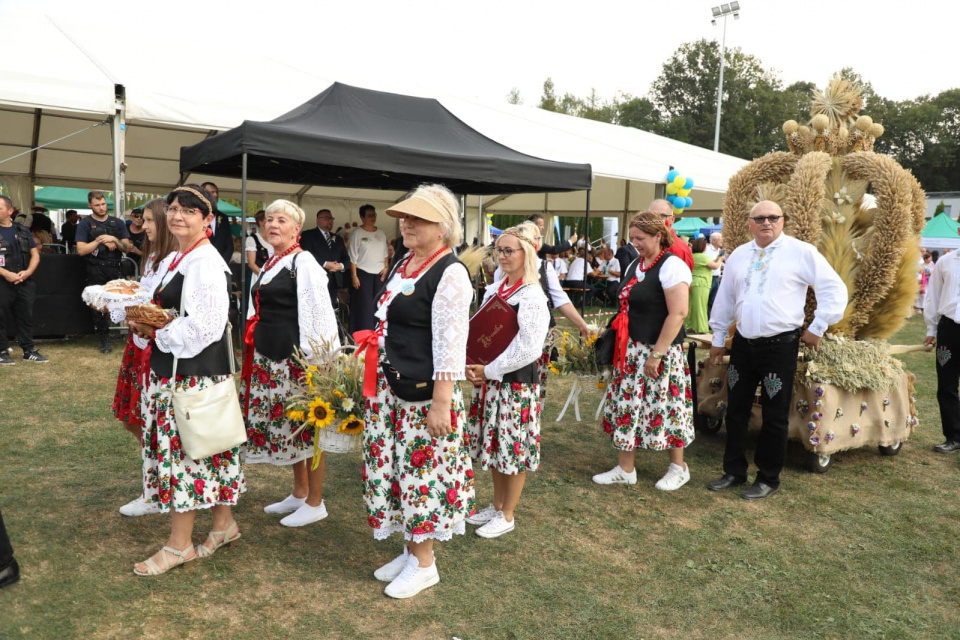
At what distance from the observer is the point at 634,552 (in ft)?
11.4

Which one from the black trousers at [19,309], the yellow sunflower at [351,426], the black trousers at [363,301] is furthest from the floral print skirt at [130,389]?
the black trousers at [363,301]

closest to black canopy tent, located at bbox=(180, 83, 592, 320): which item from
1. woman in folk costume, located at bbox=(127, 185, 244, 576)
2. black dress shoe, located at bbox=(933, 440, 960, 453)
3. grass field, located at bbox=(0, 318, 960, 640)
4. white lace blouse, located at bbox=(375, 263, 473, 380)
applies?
grass field, located at bbox=(0, 318, 960, 640)

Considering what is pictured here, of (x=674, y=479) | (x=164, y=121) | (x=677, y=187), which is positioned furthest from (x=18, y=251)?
(x=677, y=187)

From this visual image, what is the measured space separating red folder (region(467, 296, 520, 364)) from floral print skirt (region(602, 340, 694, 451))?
1.17 metres

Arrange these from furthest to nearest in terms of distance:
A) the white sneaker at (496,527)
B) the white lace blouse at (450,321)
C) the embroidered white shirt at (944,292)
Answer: the embroidered white shirt at (944,292), the white sneaker at (496,527), the white lace blouse at (450,321)

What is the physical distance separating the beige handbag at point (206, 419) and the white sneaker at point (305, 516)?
84cm

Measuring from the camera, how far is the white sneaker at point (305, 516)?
3.61 meters

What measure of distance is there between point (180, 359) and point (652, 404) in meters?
2.75

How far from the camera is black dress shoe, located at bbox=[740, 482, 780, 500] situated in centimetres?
421

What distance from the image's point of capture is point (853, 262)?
4750mm

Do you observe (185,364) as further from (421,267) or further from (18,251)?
(18,251)

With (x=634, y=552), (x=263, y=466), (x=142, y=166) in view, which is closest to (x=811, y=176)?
(x=634, y=552)

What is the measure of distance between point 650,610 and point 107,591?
7.57ft

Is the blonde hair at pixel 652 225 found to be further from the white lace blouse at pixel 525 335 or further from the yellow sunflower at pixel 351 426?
the yellow sunflower at pixel 351 426
